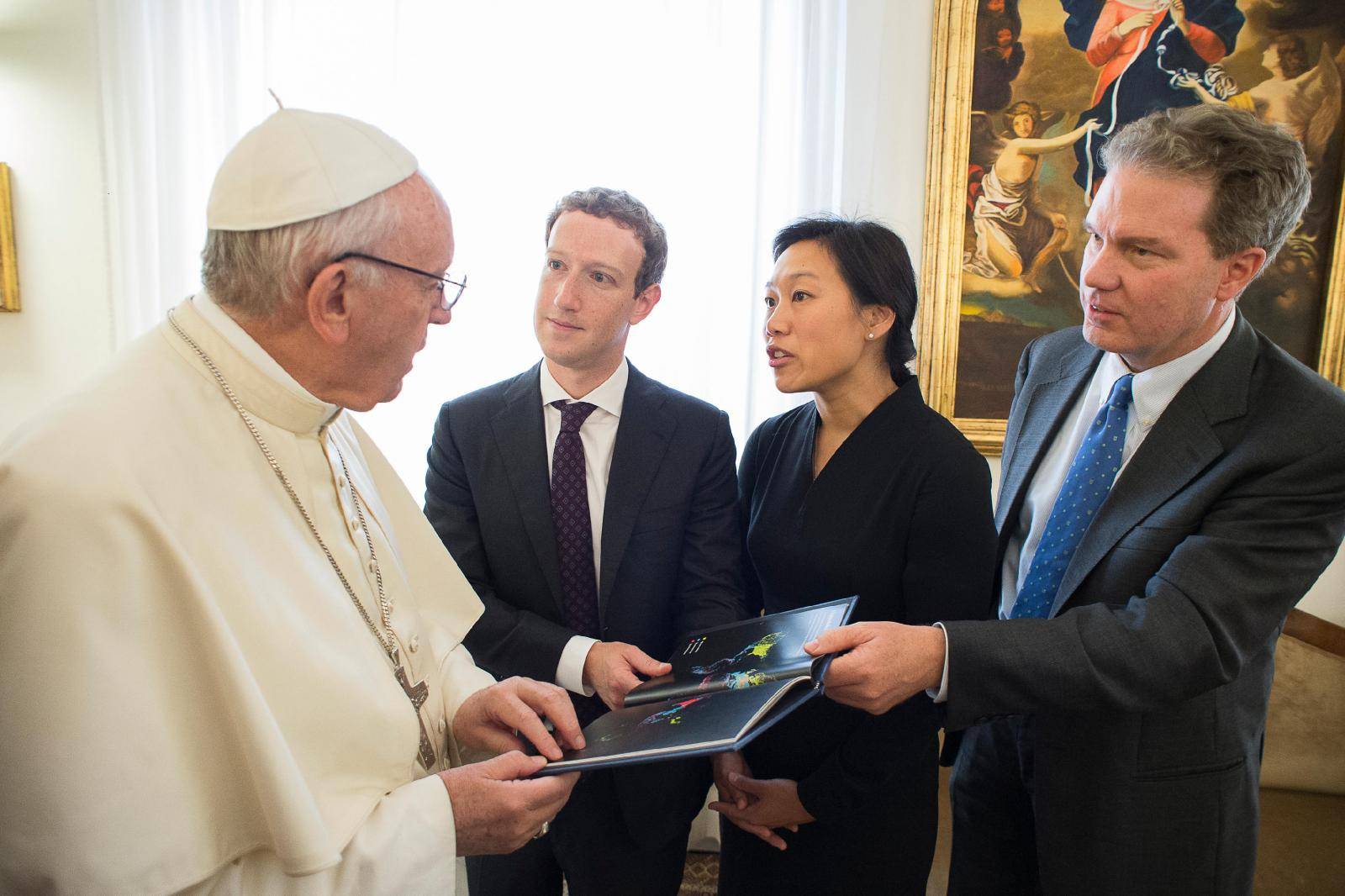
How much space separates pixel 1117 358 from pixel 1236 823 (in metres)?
1.11

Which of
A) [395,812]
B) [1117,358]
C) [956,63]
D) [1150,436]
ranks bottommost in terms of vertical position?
[395,812]

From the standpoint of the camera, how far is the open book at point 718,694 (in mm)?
1286

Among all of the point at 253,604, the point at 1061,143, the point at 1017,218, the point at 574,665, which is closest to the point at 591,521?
the point at 574,665

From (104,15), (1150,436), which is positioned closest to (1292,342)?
(1150,436)

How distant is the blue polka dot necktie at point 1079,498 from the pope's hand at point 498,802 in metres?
1.24

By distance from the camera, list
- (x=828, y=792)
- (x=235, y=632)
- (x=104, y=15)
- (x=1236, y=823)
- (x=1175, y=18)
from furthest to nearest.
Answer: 1. (x=104, y=15)
2. (x=1175, y=18)
3. (x=828, y=792)
4. (x=1236, y=823)
5. (x=235, y=632)

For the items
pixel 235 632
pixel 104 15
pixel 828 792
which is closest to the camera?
pixel 235 632

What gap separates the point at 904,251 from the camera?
2217 mm

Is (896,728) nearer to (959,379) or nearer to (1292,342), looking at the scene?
(959,379)

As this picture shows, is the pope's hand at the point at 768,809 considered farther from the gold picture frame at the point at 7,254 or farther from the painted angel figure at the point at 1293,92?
the gold picture frame at the point at 7,254

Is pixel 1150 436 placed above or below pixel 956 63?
below

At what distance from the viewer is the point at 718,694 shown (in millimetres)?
1532

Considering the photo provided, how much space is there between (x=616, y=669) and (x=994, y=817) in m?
1.10

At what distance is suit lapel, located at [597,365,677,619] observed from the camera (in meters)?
2.19
